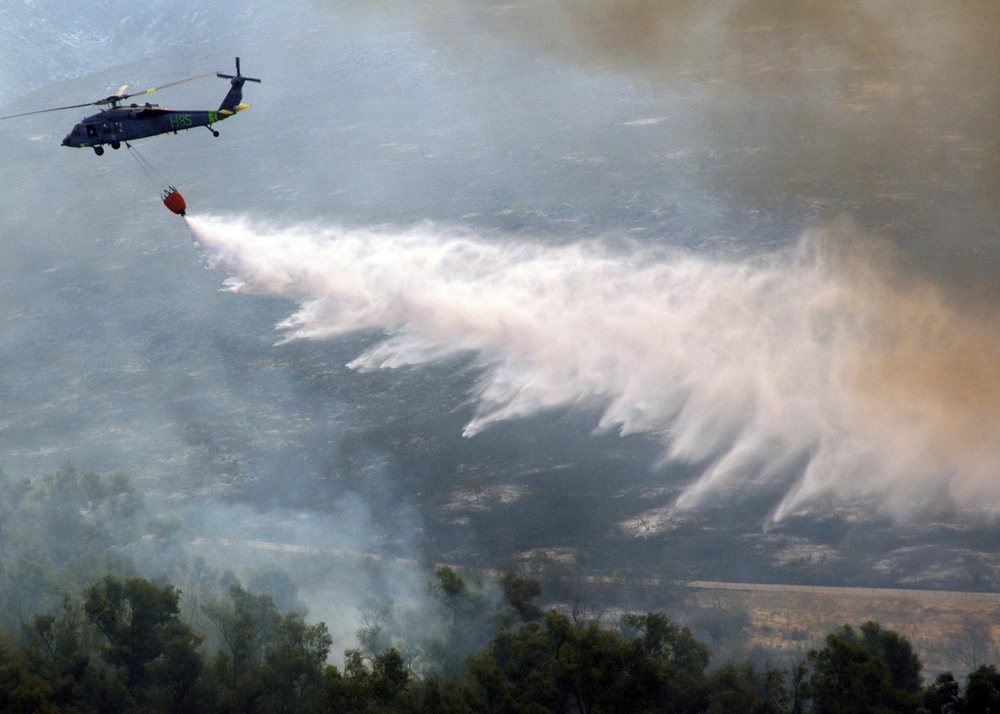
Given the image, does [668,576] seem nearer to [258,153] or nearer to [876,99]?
[876,99]

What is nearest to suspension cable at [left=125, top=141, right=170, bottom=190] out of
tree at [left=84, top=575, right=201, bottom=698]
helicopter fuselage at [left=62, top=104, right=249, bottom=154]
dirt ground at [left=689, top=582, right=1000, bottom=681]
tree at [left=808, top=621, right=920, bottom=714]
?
helicopter fuselage at [left=62, top=104, right=249, bottom=154]

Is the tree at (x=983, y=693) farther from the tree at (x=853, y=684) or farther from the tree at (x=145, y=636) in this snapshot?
the tree at (x=145, y=636)

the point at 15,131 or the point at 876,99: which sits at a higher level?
the point at 15,131

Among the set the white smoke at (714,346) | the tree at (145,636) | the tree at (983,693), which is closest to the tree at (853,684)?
the tree at (983,693)

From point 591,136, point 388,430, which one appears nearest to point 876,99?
point 591,136

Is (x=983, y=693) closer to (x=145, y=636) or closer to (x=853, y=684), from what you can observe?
(x=853, y=684)

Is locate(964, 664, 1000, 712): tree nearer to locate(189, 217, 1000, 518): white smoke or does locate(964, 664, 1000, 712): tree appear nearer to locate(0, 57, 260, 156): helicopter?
locate(189, 217, 1000, 518): white smoke
